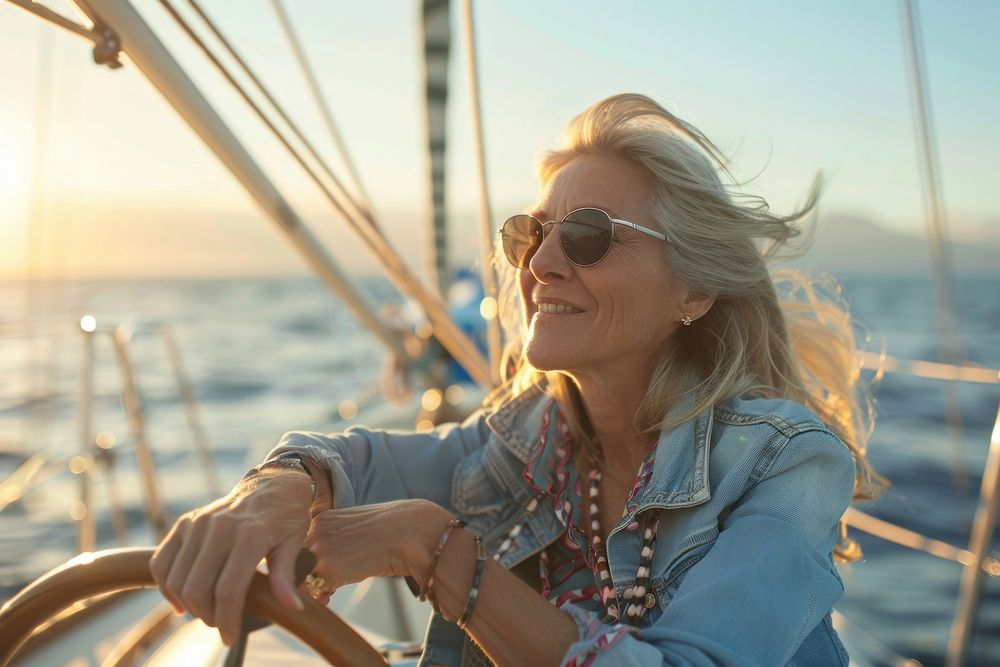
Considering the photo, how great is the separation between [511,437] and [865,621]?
4.17 metres

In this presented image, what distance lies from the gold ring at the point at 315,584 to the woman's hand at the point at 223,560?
0.25ft

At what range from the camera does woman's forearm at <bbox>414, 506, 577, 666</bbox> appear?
1.11 m

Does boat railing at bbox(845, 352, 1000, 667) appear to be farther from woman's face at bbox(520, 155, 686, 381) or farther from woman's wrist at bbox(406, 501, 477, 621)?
woman's wrist at bbox(406, 501, 477, 621)

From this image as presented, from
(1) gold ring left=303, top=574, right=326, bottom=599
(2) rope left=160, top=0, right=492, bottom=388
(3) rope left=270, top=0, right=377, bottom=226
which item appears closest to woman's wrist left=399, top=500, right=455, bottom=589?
(1) gold ring left=303, top=574, right=326, bottom=599

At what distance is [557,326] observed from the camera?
1511 millimetres

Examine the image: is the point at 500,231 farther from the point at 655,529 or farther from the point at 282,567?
the point at 282,567

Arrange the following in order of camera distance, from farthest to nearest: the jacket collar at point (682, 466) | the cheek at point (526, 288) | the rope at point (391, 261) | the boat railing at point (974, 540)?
the boat railing at point (974, 540), the rope at point (391, 261), the cheek at point (526, 288), the jacket collar at point (682, 466)

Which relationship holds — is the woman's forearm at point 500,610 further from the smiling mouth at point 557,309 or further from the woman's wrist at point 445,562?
the smiling mouth at point 557,309

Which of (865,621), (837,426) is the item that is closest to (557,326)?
(837,426)

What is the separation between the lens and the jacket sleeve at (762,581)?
1.06 m

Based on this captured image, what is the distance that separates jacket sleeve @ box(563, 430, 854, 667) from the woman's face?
0.35m

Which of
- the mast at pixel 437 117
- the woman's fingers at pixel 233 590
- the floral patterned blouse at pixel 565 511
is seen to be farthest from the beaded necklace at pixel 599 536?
the mast at pixel 437 117

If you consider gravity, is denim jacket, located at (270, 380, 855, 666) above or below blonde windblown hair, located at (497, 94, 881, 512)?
below

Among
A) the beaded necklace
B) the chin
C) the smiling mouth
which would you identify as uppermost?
the smiling mouth
